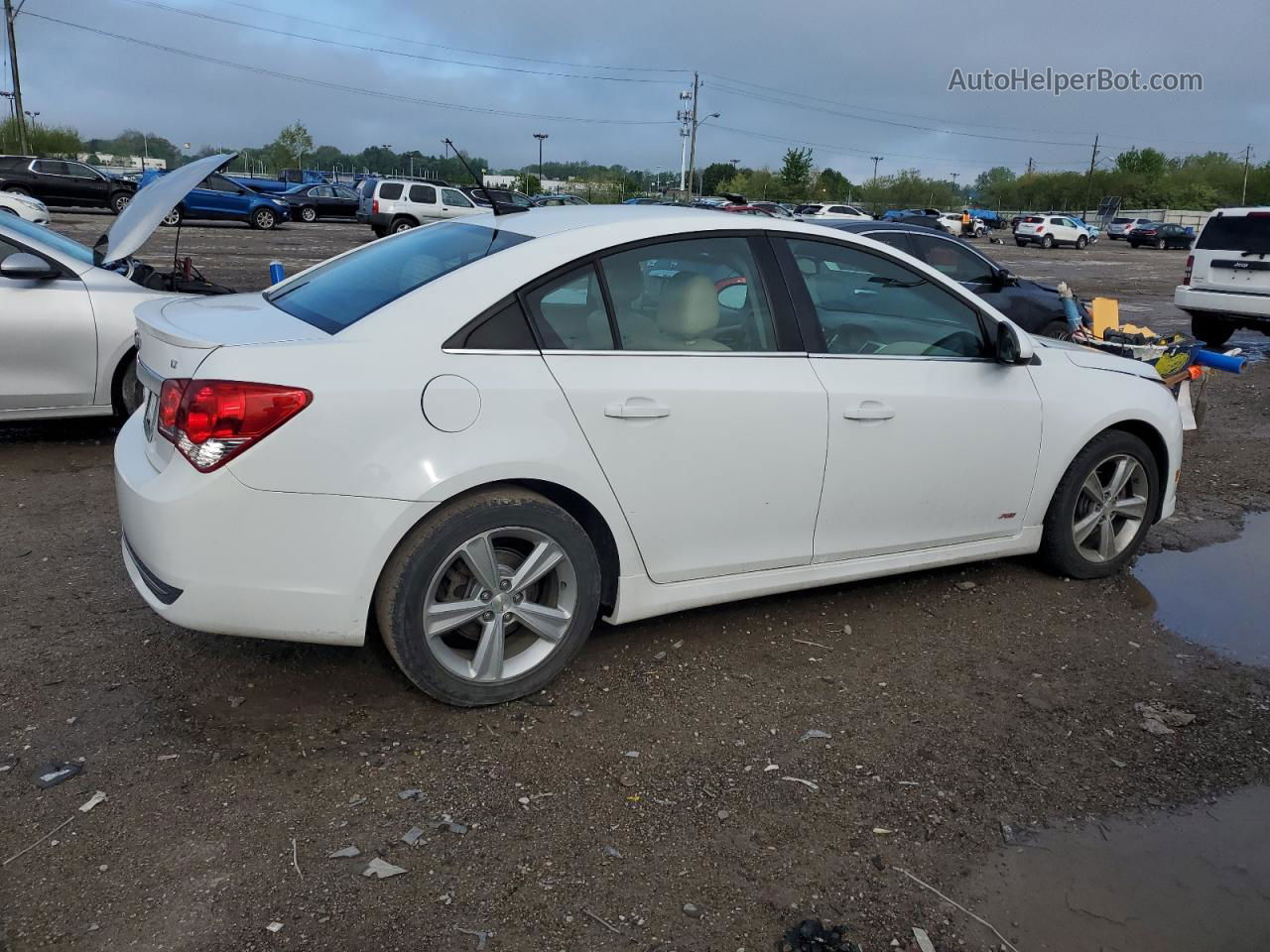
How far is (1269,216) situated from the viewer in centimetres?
1230

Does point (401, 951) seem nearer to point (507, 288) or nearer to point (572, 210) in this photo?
point (507, 288)

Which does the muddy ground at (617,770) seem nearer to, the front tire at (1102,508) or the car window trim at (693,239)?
the front tire at (1102,508)

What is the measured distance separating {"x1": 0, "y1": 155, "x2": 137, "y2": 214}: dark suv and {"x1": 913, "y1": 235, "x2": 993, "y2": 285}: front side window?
29581 mm

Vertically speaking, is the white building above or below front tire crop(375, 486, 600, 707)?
above

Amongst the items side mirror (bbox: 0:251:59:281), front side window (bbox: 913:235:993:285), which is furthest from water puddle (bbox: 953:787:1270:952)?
front side window (bbox: 913:235:993:285)

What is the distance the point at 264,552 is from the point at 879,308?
259 centimetres

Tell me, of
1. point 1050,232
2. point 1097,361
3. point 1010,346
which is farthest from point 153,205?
point 1050,232

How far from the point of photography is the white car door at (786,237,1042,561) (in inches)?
156

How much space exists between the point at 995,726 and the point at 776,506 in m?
1.08

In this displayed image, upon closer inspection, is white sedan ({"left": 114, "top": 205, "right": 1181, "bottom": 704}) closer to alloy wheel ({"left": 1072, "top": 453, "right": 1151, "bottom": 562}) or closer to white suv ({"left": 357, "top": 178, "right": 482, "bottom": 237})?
alloy wheel ({"left": 1072, "top": 453, "right": 1151, "bottom": 562})

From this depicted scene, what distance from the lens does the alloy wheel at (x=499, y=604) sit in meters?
3.31

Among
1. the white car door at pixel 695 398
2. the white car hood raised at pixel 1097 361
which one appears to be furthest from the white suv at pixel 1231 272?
the white car door at pixel 695 398

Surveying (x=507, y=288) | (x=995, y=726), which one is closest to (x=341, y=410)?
(x=507, y=288)

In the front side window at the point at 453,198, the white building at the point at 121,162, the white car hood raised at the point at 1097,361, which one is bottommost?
the white car hood raised at the point at 1097,361
